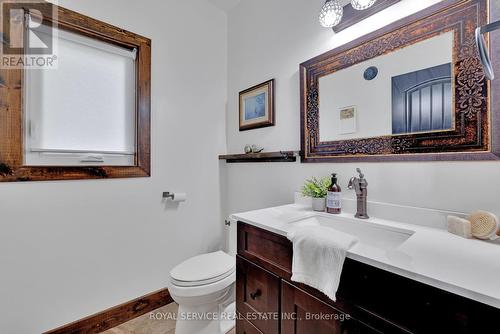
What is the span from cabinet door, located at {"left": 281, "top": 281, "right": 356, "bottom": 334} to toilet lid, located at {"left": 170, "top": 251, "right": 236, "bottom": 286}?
55 cm

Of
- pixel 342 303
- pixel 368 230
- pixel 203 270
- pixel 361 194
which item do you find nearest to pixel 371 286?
pixel 342 303

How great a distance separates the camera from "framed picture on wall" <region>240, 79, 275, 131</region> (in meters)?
1.69

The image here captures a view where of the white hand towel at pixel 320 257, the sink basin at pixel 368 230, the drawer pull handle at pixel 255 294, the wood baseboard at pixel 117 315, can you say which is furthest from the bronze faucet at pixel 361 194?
the wood baseboard at pixel 117 315

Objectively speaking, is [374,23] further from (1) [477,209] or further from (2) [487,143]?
(1) [477,209]

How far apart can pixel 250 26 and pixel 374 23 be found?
1.10m

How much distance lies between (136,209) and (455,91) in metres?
1.98

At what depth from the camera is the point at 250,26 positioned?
6.23 ft

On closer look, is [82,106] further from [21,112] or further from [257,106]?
[257,106]

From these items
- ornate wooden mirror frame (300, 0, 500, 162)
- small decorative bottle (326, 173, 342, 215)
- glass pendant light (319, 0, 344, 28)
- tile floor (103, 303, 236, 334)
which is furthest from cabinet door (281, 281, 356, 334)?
glass pendant light (319, 0, 344, 28)

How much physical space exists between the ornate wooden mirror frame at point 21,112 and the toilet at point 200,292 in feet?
2.67

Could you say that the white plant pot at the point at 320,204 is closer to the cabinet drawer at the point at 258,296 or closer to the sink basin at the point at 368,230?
the sink basin at the point at 368,230

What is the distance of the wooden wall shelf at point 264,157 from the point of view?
59.6 inches

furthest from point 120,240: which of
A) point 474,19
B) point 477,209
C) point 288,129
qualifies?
point 474,19

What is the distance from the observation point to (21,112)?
1.26m
